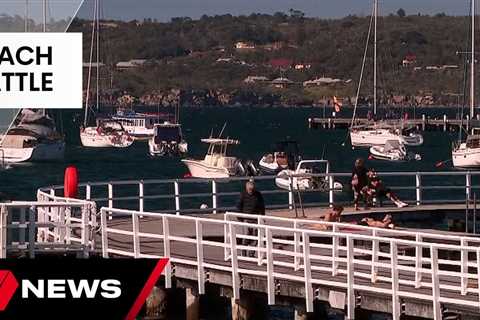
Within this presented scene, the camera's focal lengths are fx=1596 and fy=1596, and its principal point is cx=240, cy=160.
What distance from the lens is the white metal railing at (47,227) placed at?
2228 centimetres

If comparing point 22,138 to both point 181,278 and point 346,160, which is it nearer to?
point 346,160

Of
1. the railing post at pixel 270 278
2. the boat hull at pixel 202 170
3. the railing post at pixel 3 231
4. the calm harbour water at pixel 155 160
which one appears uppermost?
the railing post at pixel 3 231

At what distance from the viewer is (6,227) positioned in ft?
73.2

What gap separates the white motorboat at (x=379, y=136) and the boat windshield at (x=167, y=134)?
54.3ft

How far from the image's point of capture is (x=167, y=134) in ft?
425

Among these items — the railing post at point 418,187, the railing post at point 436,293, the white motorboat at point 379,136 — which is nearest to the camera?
the railing post at point 436,293

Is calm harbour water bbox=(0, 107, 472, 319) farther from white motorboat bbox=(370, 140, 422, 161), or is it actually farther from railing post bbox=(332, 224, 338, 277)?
railing post bbox=(332, 224, 338, 277)

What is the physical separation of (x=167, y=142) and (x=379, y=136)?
60.9 ft

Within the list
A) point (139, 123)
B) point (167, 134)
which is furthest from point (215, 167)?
point (139, 123)

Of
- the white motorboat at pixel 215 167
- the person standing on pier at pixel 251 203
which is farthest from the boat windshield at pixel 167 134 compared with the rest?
the person standing on pier at pixel 251 203

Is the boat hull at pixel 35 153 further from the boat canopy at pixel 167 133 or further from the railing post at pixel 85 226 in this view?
the railing post at pixel 85 226

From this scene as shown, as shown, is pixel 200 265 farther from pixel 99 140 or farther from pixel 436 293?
pixel 99 140

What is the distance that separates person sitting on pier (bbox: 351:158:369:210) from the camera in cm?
3334

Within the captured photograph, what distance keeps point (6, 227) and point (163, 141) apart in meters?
105
